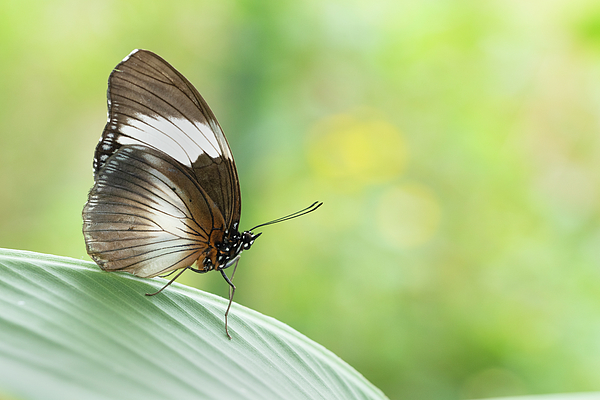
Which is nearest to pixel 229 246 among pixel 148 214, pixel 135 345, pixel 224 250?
pixel 224 250

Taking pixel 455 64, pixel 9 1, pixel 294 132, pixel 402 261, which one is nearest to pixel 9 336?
pixel 402 261

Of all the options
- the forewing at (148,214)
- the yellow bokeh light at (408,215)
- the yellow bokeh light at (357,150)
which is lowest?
the forewing at (148,214)

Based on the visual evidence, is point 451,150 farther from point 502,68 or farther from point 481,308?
point 481,308

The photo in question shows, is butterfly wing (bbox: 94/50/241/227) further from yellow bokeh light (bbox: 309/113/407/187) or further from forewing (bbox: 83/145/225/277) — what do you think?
yellow bokeh light (bbox: 309/113/407/187)

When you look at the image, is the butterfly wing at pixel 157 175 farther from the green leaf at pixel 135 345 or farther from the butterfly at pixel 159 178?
the green leaf at pixel 135 345

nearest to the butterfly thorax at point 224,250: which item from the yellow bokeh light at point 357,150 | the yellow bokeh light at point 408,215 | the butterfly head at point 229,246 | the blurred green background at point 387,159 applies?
the butterfly head at point 229,246

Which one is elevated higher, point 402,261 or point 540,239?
point 540,239

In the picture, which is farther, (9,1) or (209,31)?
(209,31)
